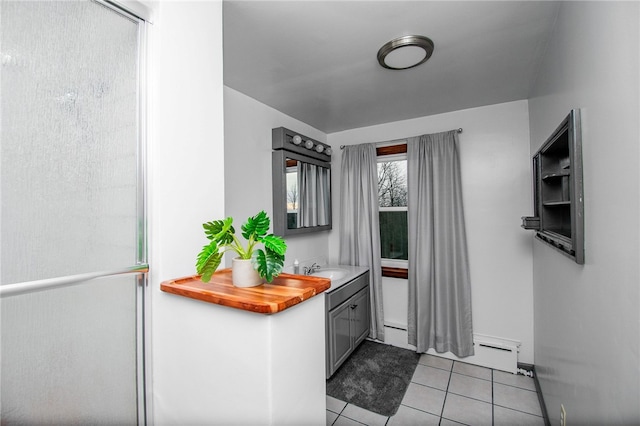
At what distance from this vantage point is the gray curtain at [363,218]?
3227 mm

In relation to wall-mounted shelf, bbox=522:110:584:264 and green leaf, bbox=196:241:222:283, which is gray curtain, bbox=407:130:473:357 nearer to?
wall-mounted shelf, bbox=522:110:584:264

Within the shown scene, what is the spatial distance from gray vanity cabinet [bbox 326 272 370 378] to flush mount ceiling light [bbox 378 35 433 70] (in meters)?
1.85

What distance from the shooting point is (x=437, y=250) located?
113 inches

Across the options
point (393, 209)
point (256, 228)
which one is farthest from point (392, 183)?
point (256, 228)

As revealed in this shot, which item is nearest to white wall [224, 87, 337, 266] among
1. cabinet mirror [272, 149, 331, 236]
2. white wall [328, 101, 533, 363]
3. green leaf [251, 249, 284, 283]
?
cabinet mirror [272, 149, 331, 236]

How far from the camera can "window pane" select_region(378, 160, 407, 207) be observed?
3283 mm

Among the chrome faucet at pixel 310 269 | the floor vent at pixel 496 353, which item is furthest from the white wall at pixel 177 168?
the floor vent at pixel 496 353

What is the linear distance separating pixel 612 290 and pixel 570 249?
14.2 inches

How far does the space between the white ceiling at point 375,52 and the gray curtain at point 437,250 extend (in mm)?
526

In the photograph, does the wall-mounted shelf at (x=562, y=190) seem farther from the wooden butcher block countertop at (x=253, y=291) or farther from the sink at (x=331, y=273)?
the sink at (x=331, y=273)

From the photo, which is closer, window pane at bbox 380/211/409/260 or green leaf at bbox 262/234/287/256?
green leaf at bbox 262/234/287/256

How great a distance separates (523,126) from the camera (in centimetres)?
265

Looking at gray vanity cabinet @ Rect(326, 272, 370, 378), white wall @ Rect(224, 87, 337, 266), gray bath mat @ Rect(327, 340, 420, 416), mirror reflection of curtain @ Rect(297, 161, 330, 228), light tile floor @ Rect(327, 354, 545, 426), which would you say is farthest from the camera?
mirror reflection of curtain @ Rect(297, 161, 330, 228)

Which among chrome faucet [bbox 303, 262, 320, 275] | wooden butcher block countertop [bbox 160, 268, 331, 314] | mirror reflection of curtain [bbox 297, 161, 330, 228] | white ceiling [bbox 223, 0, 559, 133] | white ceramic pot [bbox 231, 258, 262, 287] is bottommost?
chrome faucet [bbox 303, 262, 320, 275]
